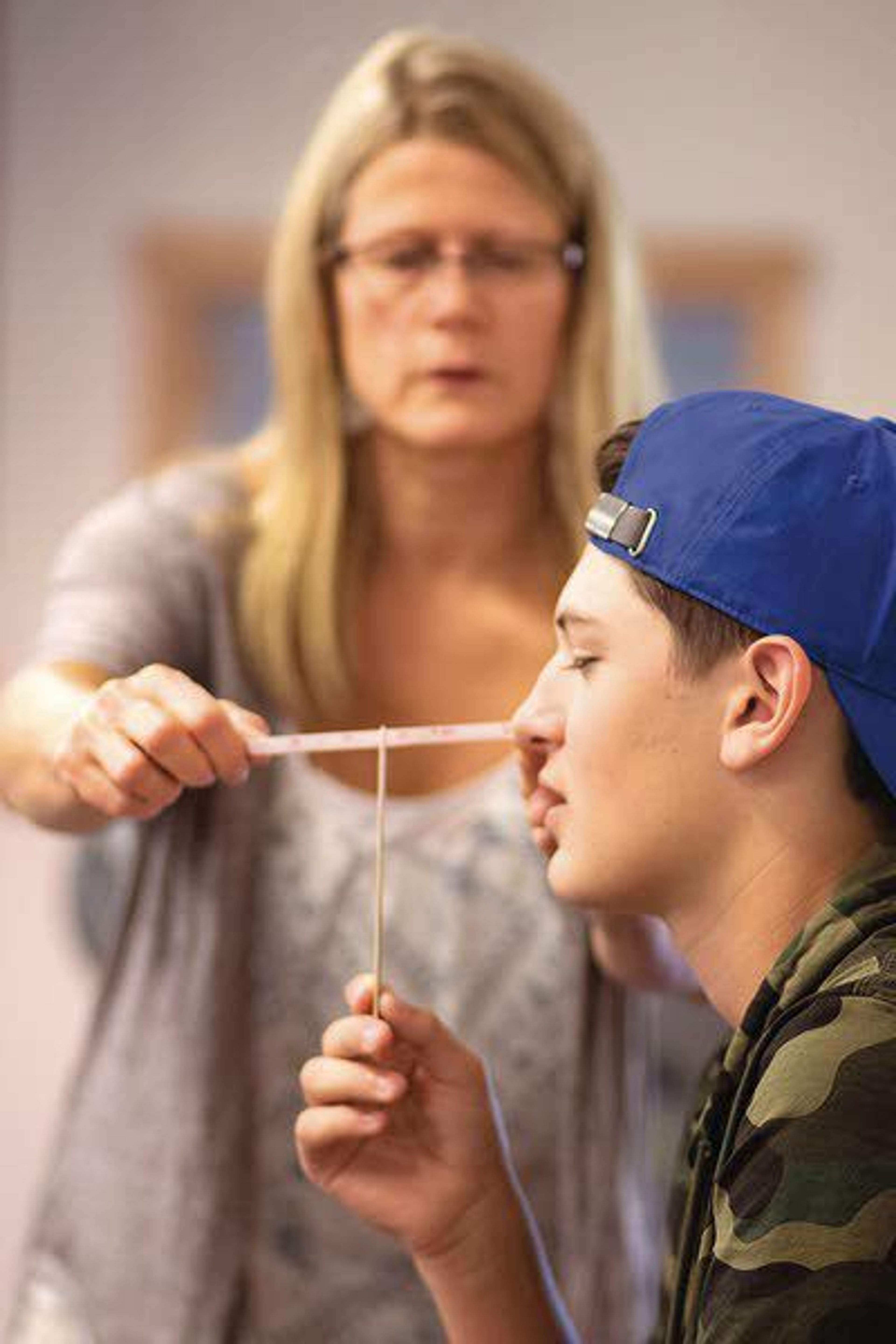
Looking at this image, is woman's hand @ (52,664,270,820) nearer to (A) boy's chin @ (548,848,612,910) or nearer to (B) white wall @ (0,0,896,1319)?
(A) boy's chin @ (548,848,612,910)

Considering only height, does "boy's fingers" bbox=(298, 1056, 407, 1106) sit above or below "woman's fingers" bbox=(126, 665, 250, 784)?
below

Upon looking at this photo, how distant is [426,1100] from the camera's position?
0.93 metres

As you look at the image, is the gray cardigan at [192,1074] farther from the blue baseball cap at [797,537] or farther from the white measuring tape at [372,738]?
the blue baseball cap at [797,537]

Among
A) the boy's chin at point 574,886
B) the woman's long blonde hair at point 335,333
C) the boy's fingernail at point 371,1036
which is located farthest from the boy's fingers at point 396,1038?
the woman's long blonde hair at point 335,333

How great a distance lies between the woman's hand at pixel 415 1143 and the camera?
2.94ft

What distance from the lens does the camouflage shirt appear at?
2.10ft

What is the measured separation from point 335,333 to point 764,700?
58 centimetres

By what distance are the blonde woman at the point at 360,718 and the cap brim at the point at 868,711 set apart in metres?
0.38

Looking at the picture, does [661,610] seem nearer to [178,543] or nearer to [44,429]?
[178,543]

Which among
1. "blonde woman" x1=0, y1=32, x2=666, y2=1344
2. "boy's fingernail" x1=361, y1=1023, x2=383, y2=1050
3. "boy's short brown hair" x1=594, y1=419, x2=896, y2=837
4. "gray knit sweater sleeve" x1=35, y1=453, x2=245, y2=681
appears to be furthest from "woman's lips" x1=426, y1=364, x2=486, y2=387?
"boy's fingernail" x1=361, y1=1023, x2=383, y2=1050

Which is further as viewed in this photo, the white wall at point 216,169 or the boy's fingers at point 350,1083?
the white wall at point 216,169

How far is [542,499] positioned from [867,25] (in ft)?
1.14

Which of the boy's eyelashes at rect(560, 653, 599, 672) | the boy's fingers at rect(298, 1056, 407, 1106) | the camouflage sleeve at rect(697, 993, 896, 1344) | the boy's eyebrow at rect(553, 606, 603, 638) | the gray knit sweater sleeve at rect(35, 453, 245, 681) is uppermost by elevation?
the boy's eyebrow at rect(553, 606, 603, 638)

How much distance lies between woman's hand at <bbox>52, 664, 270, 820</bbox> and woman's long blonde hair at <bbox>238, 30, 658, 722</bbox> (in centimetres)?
29
